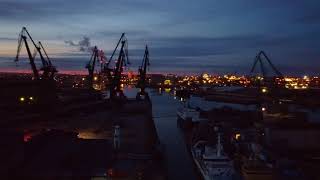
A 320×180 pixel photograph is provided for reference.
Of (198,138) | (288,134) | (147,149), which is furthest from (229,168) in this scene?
(198,138)

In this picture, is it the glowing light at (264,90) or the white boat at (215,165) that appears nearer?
the white boat at (215,165)

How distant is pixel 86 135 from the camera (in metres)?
18.0

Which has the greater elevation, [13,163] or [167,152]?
[13,163]

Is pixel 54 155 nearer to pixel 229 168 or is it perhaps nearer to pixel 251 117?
pixel 229 168

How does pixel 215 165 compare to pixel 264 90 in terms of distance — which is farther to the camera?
pixel 264 90

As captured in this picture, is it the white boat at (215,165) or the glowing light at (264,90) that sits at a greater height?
the white boat at (215,165)

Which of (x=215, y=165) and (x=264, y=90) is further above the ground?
(x=215, y=165)

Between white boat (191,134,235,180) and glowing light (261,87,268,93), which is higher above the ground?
white boat (191,134,235,180)

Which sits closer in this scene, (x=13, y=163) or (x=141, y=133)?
(x=13, y=163)

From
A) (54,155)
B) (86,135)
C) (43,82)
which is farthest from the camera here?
(43,82)

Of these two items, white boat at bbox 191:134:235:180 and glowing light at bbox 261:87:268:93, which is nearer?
white boat at bbox 191:134:235:180

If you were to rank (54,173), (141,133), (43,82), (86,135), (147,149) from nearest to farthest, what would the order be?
(54,173)
(147,149)
(86,135)
(141,133)
(43,82)

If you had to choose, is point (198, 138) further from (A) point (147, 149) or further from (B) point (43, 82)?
(B) point (43, 82)

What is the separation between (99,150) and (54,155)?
178 centimetres
